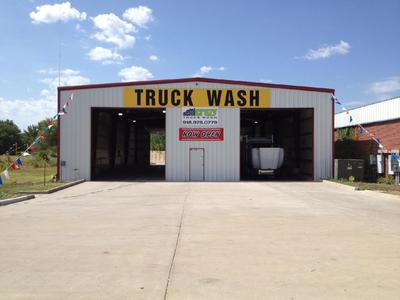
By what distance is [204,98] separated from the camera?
28641mm

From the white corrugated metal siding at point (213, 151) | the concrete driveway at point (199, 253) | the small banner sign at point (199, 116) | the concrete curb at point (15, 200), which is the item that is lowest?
the concrete driveway at point (199, 253)

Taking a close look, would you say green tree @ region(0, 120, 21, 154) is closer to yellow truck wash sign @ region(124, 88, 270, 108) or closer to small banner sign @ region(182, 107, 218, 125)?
yellow truck wash sign @ region(124, 88, 270, 108)

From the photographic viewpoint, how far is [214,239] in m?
9.00

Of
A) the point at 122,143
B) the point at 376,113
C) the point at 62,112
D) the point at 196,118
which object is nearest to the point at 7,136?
the point at 122,143

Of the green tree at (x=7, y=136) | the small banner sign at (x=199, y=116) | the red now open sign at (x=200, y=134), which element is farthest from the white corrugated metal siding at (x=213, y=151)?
the green tree at (x=7, y=136)

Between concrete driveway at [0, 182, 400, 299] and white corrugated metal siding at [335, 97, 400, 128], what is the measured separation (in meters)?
14.6

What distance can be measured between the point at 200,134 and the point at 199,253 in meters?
20.9

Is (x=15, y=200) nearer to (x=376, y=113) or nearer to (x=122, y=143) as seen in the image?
(x=376, y=113)

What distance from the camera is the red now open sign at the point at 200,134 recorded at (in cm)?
2850

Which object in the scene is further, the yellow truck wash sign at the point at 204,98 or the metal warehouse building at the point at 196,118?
the yellow truck wash sign at the point at 204,98

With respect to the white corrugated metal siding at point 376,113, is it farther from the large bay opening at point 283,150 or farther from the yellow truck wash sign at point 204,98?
the yellow truck wash sign at point 204,98

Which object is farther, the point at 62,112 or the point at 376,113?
the point at 376,113

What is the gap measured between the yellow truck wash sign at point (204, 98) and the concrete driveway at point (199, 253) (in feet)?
49.1

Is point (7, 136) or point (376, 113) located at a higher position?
point (7, 136)
